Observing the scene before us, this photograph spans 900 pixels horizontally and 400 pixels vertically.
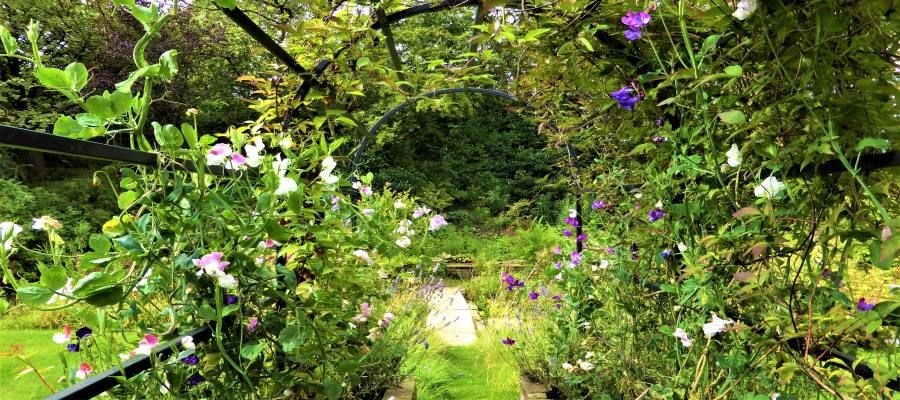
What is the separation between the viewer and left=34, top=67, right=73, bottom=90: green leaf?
63 centimetres

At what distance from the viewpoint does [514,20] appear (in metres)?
1.42

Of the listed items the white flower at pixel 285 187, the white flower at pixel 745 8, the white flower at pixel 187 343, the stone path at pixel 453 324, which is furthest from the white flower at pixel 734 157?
the stone path at pixel 453 324

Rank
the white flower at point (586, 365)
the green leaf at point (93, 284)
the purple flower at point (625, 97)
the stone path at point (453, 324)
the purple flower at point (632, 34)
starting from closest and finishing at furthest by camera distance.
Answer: the green leaf at point (93, 284) < the purple flower at point (632, 34) < the purple flower at point (625, 97) < the white flower at point (586, 365) < the stone path at point (453, 324)

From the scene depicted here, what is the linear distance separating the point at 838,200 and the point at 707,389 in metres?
0.46

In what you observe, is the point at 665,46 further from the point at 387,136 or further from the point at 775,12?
the point at 387,136

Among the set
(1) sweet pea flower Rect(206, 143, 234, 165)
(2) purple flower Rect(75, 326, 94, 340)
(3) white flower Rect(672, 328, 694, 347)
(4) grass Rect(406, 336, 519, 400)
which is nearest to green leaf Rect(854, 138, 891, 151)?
(3) white flower Rect(672, 328, 694, 347)

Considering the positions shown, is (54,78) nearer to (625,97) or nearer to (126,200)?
(126,200)

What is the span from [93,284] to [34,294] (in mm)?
62

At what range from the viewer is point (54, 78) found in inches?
25.1

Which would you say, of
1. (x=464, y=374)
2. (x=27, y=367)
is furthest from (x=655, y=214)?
(x=27, y=367)

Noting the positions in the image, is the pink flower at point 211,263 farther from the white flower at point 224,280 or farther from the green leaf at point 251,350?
the green leaf at point 251,350

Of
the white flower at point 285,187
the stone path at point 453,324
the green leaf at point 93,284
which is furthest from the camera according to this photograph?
the stone path at point 453,324

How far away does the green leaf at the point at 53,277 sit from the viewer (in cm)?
64

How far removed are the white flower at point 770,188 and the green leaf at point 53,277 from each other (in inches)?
38.8
